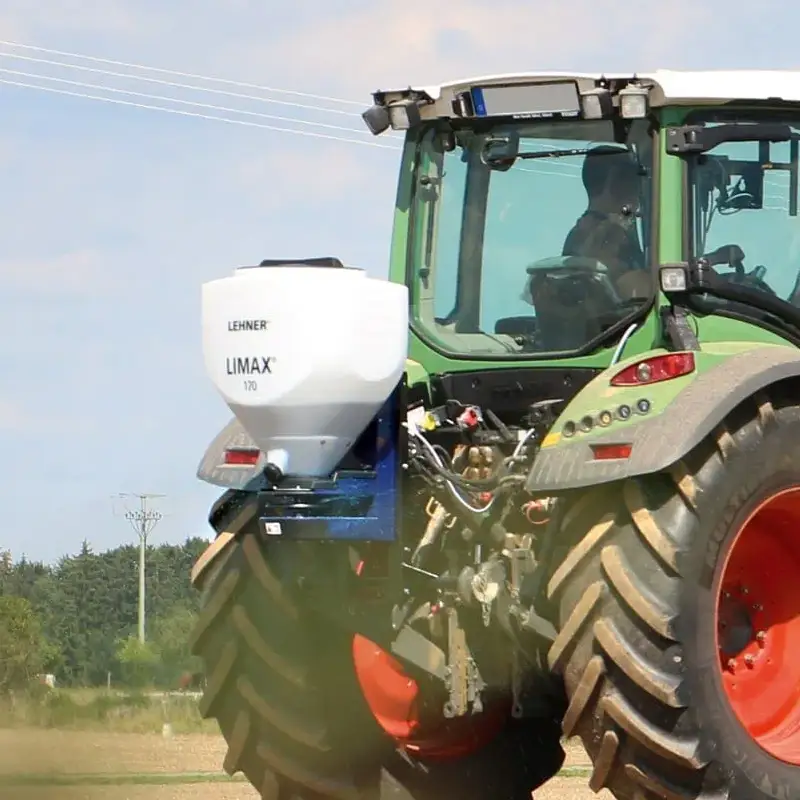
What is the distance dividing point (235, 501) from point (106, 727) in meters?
2.47

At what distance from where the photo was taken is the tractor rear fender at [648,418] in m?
5.04

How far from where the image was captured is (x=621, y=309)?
589 cm

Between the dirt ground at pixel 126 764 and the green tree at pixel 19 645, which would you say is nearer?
the dirt ground at pixel 126 764

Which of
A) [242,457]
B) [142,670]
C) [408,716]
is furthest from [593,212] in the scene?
[142,670]

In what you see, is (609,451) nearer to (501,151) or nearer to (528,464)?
(528,464)

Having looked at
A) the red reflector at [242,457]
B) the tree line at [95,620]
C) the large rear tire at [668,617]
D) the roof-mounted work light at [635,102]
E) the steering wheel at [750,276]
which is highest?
the roof-mounted work light at [635,102]

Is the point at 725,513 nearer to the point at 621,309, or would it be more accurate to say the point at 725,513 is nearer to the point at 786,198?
the point at 621,309

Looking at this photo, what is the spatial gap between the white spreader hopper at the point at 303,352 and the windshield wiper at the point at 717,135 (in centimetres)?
116

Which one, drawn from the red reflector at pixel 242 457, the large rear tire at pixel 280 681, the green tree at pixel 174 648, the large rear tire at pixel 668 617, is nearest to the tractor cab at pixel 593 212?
the large rear tire at pixel 668 617

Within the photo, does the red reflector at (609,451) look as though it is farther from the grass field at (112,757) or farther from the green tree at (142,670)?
the green tree at (142,670)

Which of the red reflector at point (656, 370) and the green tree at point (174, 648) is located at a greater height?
the red reflector at point (656, 370)

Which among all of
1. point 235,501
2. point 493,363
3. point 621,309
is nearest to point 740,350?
point 621,309

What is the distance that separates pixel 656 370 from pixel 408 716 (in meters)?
1.50

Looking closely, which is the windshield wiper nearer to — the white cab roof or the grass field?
the white cab roof
